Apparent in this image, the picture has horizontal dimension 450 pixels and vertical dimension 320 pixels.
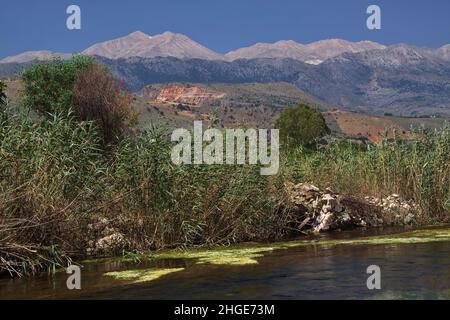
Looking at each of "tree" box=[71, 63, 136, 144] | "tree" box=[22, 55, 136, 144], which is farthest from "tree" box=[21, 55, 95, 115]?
"tree" box=[71, 63, 136, 144]

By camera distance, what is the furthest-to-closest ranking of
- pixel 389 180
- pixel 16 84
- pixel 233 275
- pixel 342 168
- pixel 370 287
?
pixel 16 84 < pixel 342 168 < pixel 389 180 < pixel 233 275 < pixel 370 287

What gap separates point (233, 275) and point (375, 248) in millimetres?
5468

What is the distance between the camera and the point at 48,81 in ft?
176

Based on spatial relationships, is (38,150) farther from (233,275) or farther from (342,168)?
(342,168)

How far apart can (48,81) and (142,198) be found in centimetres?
3824

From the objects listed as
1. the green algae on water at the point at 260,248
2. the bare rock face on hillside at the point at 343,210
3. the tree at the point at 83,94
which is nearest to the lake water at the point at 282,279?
the green algae on water at the point at 260,248

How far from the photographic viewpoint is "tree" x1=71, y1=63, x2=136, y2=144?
36531 mm

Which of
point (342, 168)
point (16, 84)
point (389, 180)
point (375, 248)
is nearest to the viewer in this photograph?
point (375, 248)

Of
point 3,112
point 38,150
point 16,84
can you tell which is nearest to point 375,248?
point 38,150

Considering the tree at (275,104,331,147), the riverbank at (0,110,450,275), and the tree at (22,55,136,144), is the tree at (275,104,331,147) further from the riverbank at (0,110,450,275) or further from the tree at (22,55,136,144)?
the riverbank at (0,110,450,275)

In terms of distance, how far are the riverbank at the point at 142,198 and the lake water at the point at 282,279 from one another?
1321mm

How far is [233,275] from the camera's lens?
14.1 meters
